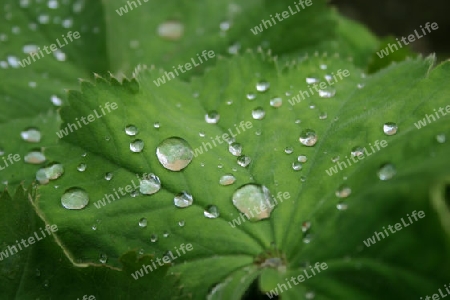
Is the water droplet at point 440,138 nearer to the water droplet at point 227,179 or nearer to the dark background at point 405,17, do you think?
the water droplet at point 227,179

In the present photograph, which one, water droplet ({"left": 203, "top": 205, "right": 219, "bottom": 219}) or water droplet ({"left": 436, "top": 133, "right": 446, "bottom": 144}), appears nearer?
water droplet ({"left": 436, "top": 133, "right": 446, "bottom": 144})

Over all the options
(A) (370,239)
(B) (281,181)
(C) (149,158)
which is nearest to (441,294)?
(A) (370,239)

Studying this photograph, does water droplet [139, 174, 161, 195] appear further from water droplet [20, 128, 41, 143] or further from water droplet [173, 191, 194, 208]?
water droplet [20, 128, 41, 143]

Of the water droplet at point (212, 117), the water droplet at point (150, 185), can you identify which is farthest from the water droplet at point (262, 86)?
the water droplet at point (150, 185)

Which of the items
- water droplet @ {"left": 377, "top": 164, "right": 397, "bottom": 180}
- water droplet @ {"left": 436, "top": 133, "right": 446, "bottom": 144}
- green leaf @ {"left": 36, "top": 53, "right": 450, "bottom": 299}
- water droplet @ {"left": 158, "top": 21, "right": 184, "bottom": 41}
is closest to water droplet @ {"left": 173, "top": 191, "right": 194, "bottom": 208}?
green leaf @ {"left": 36, "top": 53, "right": 450, "bottom": 299}

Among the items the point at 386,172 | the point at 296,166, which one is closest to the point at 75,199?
the point at 296,166

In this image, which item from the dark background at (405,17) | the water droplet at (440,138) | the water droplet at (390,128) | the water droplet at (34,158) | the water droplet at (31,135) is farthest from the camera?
the dark background at (405,17)

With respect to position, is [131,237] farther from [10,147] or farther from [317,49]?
[317,49]
